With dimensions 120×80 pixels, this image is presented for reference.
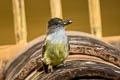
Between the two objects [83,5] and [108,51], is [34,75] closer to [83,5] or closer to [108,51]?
[108,51]

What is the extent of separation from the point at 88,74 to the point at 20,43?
0.71 meters

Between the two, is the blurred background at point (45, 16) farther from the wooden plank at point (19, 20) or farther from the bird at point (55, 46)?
the bird at point (55, 46)

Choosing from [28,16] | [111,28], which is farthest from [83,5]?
[28,16]

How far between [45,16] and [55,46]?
3.74ft

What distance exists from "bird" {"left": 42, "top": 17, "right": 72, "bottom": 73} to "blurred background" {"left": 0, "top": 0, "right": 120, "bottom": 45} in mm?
1046

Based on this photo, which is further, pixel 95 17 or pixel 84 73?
pixel 95 17

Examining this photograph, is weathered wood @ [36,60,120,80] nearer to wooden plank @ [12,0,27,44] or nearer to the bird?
the bird

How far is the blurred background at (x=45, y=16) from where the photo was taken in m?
1.76

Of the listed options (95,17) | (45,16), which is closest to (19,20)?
(95,17)

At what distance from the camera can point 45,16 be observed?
182 centimetres

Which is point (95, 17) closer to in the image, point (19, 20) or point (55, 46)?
point (19, 20)

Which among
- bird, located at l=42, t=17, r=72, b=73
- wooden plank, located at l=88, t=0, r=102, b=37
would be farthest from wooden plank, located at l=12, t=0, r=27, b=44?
bird, located at l=42, t=17, r=72, b=73

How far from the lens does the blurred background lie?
1758 mm

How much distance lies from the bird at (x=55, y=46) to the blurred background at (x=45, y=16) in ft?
3.43
